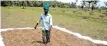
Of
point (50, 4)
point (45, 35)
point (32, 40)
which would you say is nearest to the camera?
point (45, 35)

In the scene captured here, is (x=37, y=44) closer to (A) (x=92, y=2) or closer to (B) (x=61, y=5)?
(A) (x=92, y=2)

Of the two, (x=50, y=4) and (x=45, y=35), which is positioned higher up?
(x=45, y=35)

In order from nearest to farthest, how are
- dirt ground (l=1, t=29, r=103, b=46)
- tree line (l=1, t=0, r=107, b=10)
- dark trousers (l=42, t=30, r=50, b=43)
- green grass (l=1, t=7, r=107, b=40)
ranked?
dark trousers (l=42, t=30, r=50, b=43), dirt ground (l=1, t=29, r=103, b=46), green grass (l=1, t=7, r=107, b=40), tree line (l=1, t=0, r=107, b=10)

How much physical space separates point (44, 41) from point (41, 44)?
167 mm

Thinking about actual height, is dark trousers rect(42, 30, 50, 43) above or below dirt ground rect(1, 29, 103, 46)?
above

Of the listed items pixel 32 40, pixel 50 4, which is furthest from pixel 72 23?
pixel 50 4

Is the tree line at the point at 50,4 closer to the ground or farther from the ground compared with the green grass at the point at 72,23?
closer to the ground

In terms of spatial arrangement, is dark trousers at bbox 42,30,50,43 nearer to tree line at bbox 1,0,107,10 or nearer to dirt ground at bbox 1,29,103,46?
dirt ground at bbox 1,29,103,46

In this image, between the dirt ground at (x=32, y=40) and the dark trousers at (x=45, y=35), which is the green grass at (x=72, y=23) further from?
the dark trousers at (x=45, y=35)

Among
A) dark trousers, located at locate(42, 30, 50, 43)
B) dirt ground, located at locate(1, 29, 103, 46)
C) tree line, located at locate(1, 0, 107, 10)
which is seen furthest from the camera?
tree line, located at locate(1, 0, 107, 10)

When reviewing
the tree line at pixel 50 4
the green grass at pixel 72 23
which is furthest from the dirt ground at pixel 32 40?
the tree line at pixel 50 4

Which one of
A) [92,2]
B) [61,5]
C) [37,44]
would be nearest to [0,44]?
[37,44]

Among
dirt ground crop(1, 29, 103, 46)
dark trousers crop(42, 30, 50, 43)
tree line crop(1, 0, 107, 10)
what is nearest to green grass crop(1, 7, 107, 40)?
dirt ground crop(1, 29, 103, 46)

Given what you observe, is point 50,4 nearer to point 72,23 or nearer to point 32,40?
point 72,23
